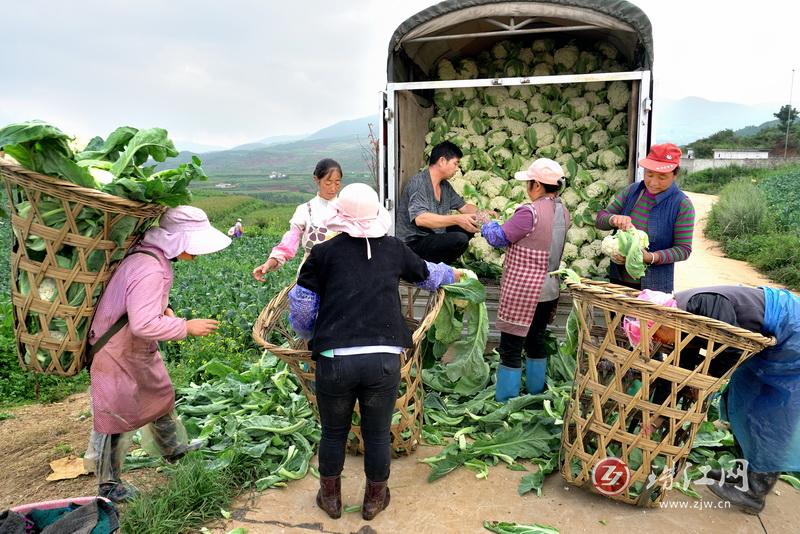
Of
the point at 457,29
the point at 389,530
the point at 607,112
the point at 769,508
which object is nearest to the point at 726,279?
the point at 607,112

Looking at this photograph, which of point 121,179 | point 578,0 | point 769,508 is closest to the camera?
point 121,179

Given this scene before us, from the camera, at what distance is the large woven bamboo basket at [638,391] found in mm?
2525

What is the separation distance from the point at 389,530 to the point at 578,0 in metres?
4.12

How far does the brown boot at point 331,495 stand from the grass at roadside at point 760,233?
10.7 m

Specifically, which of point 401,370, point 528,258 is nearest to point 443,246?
point 528,258

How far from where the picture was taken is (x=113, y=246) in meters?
2.68

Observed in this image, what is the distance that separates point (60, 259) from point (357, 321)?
1.38m

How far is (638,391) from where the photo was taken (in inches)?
107

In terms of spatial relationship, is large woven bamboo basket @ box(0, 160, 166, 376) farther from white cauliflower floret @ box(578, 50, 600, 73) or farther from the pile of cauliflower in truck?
white cauliflower floret @ box(578, 50, 600, 73)

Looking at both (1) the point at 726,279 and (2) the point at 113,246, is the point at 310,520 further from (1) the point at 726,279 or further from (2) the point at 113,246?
(1) the point at 726,279

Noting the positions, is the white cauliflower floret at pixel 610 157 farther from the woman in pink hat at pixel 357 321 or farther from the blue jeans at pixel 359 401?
the blue jeans at pixel 359 401


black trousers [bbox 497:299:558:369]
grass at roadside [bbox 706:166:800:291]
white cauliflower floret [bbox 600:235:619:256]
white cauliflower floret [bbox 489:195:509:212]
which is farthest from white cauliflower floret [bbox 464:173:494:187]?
grass at roadside [bbox 706:166:800:291]

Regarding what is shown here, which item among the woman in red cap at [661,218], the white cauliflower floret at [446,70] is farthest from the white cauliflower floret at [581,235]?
the white cauliflower floret at [446,70]

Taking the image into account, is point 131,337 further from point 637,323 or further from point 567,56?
point 567,56
